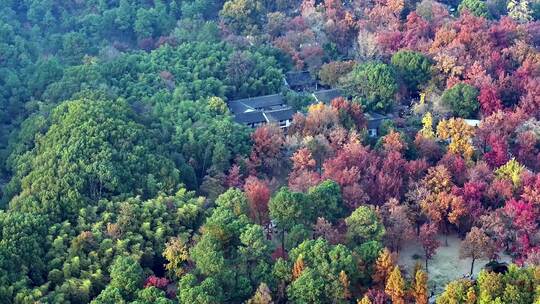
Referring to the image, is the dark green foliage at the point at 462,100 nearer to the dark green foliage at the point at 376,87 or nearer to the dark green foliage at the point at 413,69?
the dark green foliage at the point at 376,87

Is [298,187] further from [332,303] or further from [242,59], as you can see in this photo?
[242,59]

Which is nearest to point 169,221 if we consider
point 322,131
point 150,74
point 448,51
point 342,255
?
point 342,255

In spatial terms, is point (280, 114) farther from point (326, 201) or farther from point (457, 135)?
point (326, 201)

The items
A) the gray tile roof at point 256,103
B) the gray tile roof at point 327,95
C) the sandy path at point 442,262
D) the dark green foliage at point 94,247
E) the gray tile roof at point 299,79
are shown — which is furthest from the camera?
the gray tile roof at point 299,79

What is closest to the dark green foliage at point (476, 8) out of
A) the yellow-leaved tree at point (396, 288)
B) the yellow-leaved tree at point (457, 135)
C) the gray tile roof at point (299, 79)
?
the gray tile roof at point (299, 79)

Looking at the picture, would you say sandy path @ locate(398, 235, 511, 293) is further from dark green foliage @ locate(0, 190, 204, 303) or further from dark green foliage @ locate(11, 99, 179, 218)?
dark green foliage @ locate(11, 99, 179, 218)

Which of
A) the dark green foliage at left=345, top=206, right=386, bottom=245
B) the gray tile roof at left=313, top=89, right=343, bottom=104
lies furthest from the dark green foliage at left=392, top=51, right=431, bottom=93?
the dark green foliage at left=345, top=206, right=386, bottom=245

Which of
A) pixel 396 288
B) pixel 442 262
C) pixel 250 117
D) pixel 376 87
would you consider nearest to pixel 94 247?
pixel 396 288

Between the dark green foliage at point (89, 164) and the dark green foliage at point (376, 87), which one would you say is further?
the dark green foliage at point (376, 87)
